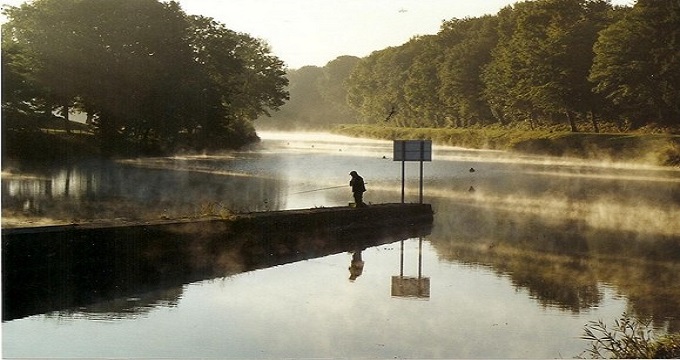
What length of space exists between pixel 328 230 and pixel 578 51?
15.0 m

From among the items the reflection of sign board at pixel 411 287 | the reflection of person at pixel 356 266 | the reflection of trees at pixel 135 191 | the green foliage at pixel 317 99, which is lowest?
the reflection of person at pixel 356 266

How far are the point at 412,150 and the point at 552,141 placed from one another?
1552 cm

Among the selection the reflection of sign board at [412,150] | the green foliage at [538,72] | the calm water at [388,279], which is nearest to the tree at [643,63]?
the green foliage at [538,72]

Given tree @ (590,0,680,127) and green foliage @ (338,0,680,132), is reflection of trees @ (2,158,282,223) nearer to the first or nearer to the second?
green foliage @ (338,0,680,132)

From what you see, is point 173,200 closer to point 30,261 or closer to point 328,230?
point 328,230

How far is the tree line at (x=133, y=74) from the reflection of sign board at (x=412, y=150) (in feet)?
12.6

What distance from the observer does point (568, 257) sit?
2091 cm

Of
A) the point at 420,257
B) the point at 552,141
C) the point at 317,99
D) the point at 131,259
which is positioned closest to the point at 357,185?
the point at 317,99

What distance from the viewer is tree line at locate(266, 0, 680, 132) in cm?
2289

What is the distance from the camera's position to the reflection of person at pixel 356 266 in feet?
60.3

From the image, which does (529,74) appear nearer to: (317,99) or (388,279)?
(317,99)

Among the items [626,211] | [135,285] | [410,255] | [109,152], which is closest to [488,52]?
[626,211]

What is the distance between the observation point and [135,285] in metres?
16.4

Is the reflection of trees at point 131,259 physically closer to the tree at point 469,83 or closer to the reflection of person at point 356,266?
the reflection of person at point 356,266
